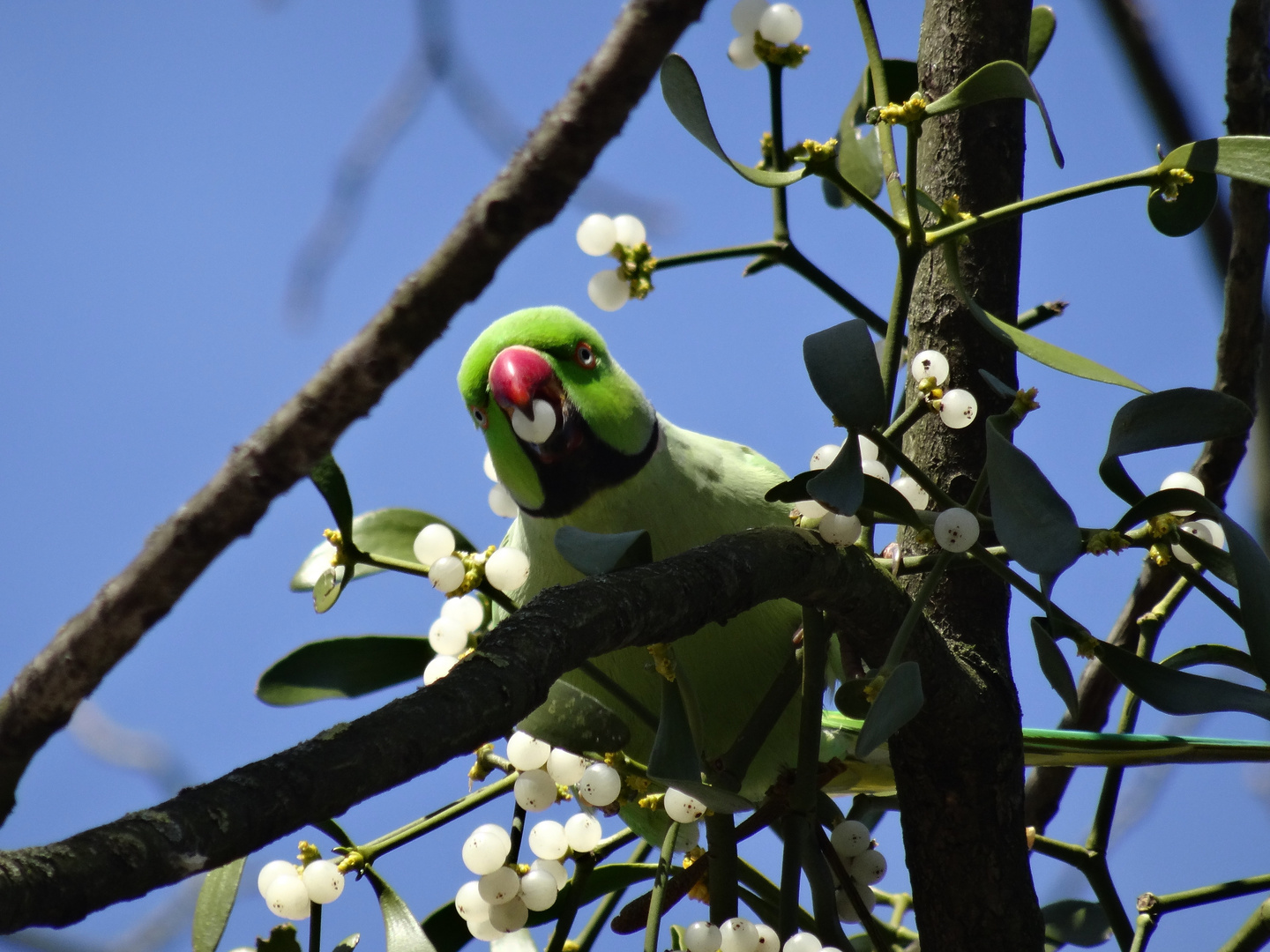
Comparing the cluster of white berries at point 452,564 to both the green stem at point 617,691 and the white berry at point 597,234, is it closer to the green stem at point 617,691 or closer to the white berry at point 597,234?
the green stem at point 617,691

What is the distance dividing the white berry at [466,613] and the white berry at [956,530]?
36 centimetres

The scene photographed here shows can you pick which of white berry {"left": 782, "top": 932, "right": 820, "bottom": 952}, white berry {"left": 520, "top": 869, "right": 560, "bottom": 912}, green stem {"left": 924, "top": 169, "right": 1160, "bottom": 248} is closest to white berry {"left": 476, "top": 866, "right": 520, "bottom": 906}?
white berry {"left": 520, "top": 869, "right": 560, "bottom": 912}

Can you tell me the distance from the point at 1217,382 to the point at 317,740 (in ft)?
3.44

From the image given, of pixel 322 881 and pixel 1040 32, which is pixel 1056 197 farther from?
pixel 322 881

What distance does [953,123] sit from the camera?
3.50 feet

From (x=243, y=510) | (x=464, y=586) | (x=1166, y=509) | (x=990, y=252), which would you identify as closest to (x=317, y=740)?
(x=243, y=510)

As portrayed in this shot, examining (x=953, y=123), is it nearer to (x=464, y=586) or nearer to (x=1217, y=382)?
(x=1217, y=382)

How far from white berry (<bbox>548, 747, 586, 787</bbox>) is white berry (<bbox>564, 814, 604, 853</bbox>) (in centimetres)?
4

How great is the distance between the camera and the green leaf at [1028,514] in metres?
0.57

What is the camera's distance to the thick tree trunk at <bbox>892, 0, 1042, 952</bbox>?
810 millimetres

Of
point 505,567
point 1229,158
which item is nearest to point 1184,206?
point 1229,158

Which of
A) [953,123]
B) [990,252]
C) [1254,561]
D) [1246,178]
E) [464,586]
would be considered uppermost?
[953,123]

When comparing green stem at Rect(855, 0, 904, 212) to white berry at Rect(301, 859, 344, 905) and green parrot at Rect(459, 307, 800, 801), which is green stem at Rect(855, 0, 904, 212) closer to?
green parrot at Rect(459, 307, 800, 801)

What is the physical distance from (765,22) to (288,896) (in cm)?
73
